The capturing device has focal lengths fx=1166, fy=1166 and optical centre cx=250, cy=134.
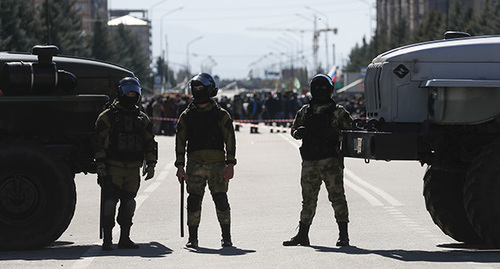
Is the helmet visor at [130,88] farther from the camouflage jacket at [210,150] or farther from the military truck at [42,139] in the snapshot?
the military truck at [42,139]

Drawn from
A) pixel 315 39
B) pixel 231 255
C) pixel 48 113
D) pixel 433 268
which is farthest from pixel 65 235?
pixel 315 39

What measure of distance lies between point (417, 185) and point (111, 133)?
9.13m

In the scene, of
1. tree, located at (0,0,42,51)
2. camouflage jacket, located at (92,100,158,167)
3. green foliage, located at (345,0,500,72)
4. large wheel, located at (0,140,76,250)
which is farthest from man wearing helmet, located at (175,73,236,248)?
tree, located at (0,0,42,51)

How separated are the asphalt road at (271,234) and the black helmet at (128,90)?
1.43 metres

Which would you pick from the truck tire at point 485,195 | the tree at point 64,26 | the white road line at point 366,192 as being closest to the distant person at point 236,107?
the tree at point 64,26

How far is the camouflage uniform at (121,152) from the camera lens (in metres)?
11.2

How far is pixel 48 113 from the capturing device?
11.8 metres

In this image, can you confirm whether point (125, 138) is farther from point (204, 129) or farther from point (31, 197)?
A: point (31, 197)

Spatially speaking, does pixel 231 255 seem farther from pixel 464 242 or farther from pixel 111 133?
pixel 464 242

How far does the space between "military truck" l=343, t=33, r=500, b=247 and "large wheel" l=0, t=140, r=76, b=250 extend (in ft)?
9.25

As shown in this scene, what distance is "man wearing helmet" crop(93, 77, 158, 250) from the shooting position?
11.2m

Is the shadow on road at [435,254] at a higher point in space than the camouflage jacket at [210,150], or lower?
lower

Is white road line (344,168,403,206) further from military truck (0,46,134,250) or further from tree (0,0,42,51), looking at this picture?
tree (0,0,42,51)

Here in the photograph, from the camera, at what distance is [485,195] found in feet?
34.2
